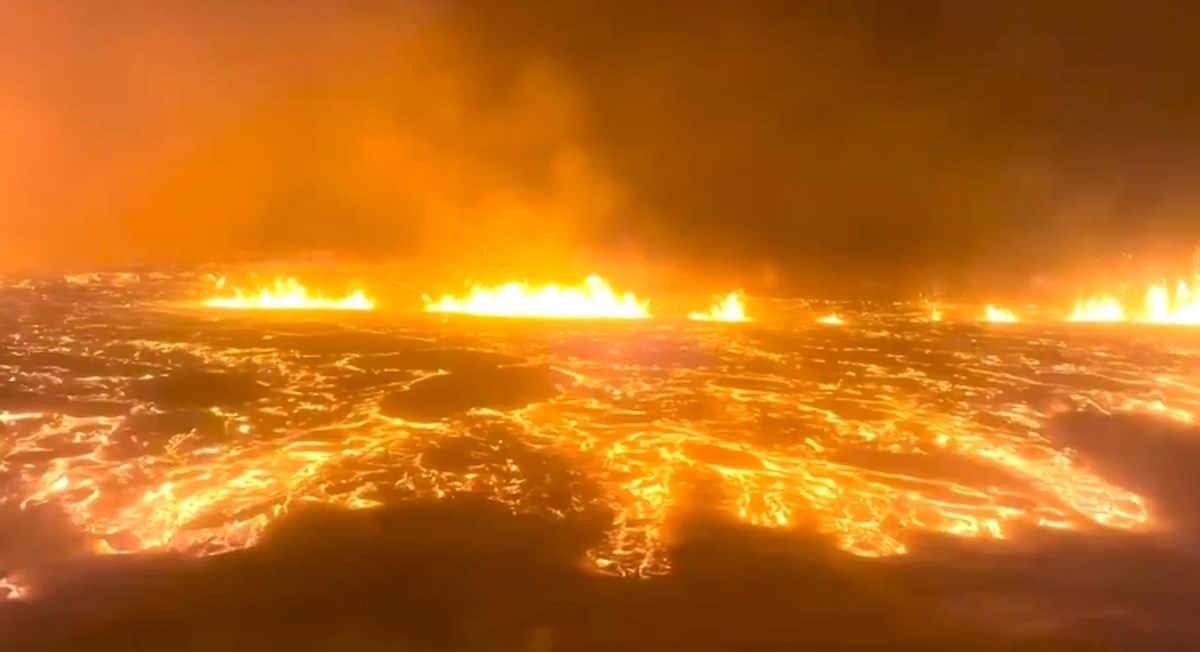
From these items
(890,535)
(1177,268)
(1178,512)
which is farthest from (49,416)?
(1177,268)

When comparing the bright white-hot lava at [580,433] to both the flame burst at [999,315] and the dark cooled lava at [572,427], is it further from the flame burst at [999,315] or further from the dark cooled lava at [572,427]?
the flame burst at [999,315]

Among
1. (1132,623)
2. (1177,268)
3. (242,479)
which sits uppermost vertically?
(1177,268)

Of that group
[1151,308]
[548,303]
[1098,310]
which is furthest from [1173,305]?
[548,303]

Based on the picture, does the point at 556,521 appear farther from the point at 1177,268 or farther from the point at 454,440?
the point at 1177,268

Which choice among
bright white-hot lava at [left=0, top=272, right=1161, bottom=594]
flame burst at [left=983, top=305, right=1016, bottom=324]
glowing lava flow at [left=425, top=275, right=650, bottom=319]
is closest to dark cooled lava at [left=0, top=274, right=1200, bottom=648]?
bright white-hot lava at [left=0, top=272, right=1161, bottom=594]

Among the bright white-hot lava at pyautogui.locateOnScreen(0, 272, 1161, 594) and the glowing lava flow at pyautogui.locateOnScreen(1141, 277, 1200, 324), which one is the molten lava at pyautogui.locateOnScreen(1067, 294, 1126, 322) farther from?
the bright white-hot lava at pyautogui.locateOnScreen(0, 272, 1161, 594)

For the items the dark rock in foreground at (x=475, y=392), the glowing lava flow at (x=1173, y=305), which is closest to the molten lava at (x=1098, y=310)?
the glowing lava flow at (x=1173, y=305)

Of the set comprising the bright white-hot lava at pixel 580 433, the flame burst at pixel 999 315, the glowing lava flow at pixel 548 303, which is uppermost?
the glowing lava flow at pixel 548 303
